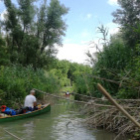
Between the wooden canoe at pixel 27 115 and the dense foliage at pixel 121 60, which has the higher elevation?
the dense foliage at pixel 121 60

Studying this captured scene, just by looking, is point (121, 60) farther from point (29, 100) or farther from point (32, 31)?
point (32, 31)

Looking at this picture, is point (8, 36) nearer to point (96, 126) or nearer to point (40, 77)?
point (40, 77)

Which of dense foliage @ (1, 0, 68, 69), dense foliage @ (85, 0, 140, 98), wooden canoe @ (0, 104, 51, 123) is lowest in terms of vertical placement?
wooden canoe @ (0, 104, 51, 123)

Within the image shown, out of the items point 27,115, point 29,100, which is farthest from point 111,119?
point 29,100

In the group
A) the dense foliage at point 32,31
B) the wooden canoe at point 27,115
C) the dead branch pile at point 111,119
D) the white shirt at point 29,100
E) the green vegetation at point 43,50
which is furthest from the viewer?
the dense foliage at point 32,31

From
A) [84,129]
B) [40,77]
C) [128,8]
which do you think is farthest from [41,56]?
[84,129]

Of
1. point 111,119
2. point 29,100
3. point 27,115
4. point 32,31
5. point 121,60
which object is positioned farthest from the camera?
point 32,31

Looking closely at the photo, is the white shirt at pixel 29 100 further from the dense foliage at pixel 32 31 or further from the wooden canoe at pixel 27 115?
the dense foliage at pixel 32 31

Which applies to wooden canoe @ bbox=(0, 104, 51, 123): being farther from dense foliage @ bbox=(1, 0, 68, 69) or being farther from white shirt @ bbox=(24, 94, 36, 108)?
dense foliage @ bbox=(1, 0, 68, 69)

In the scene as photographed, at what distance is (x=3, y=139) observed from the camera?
7.45 m

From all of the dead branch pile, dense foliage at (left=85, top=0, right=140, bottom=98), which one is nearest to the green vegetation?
dense foliage at (left=85, top=0, right=140, bottom=98)

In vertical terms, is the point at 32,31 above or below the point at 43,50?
above

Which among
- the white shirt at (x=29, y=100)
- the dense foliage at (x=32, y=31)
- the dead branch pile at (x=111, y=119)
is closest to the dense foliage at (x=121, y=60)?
the dead branch pile at (x=111, y=119)

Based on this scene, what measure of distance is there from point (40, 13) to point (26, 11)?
2.26 metres
